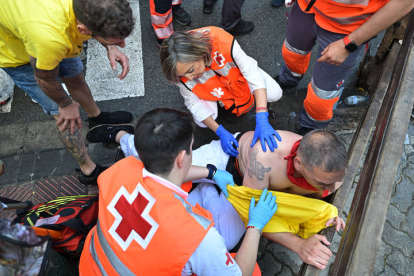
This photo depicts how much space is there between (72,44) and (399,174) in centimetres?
286

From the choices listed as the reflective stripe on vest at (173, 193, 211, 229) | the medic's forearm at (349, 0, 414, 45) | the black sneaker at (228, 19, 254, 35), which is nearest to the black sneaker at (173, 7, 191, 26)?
the black sneaker at (228, 19, 254, 35)

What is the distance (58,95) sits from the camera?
189 cm

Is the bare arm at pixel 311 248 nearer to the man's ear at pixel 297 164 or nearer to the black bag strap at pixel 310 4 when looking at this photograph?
the man's ear at pixel 297 164

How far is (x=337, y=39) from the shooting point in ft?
6.64

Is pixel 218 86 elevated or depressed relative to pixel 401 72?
depressed

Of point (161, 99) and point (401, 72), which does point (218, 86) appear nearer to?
point (161, 99)

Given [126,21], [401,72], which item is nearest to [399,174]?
[401,72]

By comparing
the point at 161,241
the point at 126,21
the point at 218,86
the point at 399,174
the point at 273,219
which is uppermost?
the point at 126,21

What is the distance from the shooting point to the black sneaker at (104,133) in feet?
8.92

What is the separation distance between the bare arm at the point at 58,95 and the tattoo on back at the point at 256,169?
124cm

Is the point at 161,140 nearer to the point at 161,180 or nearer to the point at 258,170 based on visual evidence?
the point at 161,180

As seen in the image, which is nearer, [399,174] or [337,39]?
[337,39]

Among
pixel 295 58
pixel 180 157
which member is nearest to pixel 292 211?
pixel 180 157

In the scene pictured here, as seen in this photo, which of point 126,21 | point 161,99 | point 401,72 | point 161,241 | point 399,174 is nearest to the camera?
point 161,241
